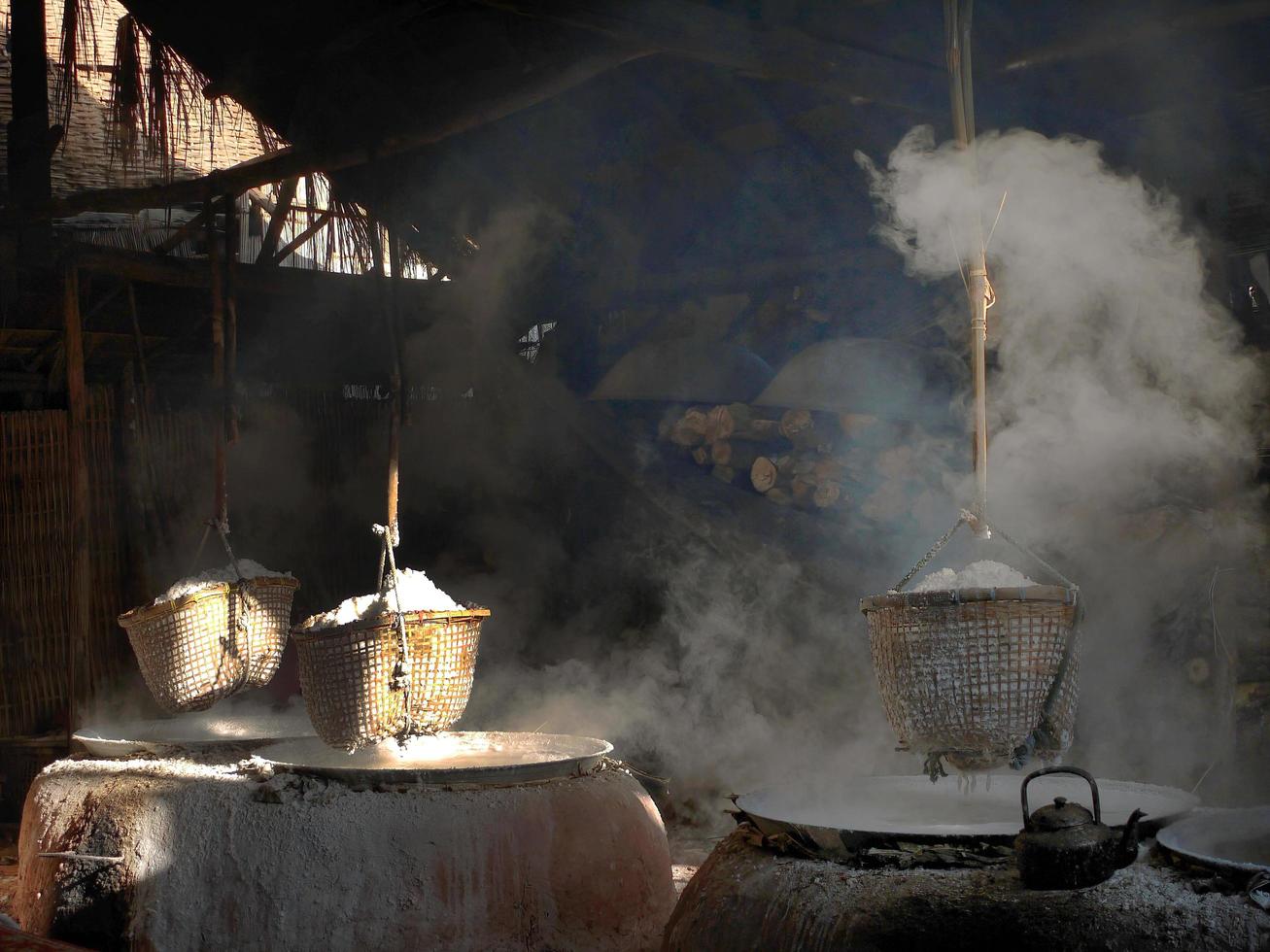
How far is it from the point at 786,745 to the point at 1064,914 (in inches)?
159

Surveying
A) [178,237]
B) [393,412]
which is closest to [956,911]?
[393,412]

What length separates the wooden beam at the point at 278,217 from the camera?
6859 millimetres

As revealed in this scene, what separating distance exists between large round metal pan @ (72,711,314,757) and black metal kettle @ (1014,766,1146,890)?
3.36 meters

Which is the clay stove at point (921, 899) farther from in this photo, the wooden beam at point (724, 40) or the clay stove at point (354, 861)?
the wooden beam at point (724, 40)

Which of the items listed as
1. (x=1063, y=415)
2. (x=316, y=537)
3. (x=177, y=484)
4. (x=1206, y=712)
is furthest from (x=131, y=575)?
(x=1206, y=712)

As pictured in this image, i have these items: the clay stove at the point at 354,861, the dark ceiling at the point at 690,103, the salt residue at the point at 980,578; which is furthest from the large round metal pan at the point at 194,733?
the salt residue at the point at 980,578

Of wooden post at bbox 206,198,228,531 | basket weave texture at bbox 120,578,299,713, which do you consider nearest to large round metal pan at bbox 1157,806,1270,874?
basket weave texture at bbox 120,578,299,713

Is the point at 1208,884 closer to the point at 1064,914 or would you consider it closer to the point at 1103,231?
the point at 1064,914

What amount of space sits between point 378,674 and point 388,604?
0.24 m

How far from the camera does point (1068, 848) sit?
2.30m

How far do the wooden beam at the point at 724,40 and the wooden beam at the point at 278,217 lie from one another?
263cm

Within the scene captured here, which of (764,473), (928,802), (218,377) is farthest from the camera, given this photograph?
(764,473)

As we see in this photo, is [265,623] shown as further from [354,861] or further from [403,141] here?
[403,141]

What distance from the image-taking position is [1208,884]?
2.25 meters
